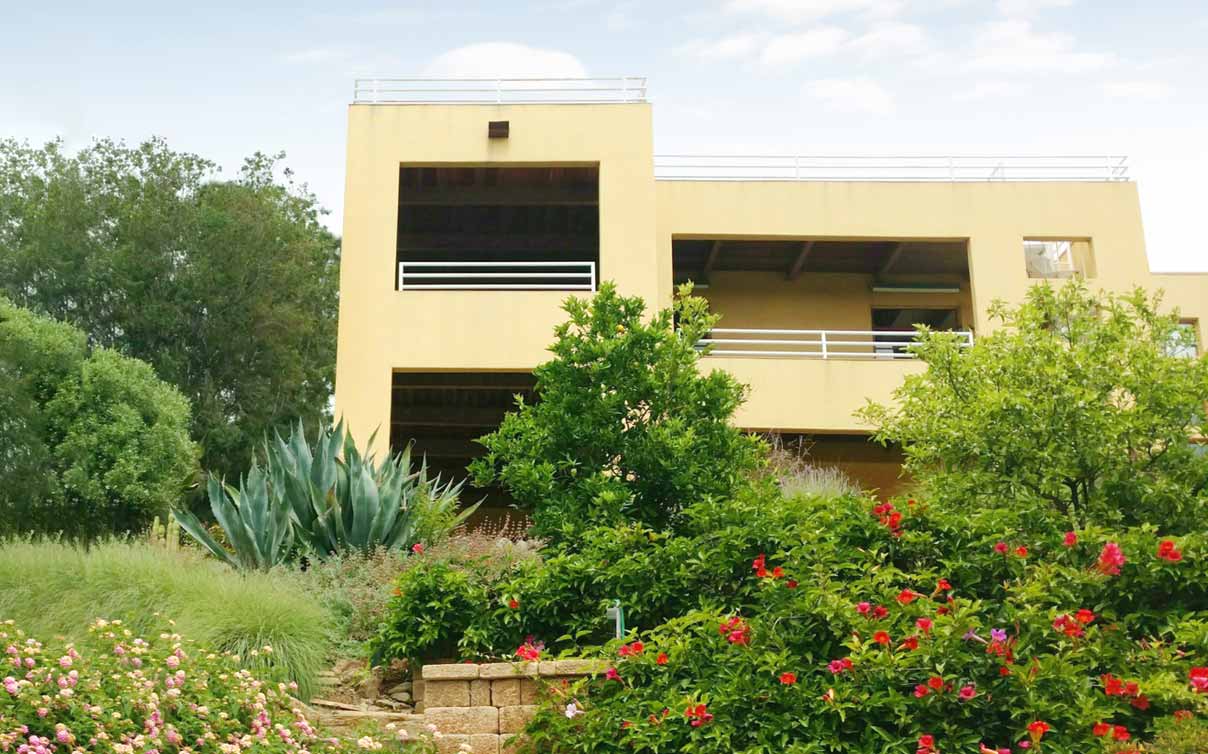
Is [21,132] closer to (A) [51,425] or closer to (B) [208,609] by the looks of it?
(A) [51,425]

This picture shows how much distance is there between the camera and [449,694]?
7.21 m

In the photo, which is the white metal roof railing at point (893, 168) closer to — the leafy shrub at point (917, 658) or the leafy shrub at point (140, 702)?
the leafy shrub at point (917, 658)

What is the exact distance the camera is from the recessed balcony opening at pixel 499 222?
19031 mm

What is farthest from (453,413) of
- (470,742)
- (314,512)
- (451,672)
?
(470,742)

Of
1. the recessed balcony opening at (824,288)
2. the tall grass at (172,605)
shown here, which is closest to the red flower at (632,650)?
the tall grass at (172,605)

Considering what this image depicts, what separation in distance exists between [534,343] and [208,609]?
923cm

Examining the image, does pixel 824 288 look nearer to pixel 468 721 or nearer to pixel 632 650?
pixel 632 650

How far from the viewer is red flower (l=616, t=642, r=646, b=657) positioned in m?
6.77

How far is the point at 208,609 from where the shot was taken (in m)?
7.91

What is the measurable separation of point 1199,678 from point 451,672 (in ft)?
13.6

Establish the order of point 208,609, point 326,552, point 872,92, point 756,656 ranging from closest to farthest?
point 756,656 < point 208,609 < point 326,552 < point 872,92

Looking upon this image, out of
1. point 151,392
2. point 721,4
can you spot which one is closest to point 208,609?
point 721,4

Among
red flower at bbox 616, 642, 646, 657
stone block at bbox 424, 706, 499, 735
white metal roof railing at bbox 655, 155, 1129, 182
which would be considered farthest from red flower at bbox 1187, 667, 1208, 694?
white metal roof railing at bbox 655, 155, 1129, 182

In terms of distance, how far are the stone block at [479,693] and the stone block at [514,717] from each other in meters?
0.15
